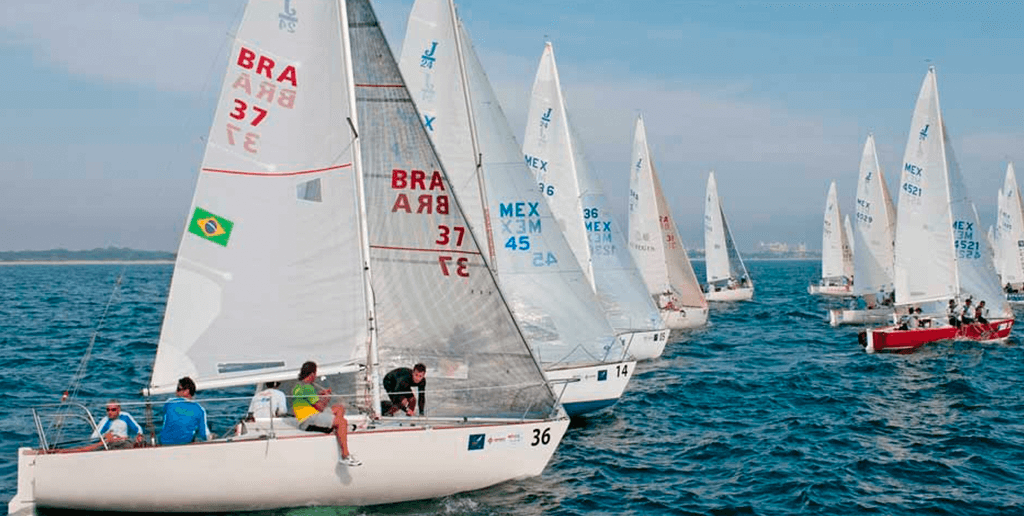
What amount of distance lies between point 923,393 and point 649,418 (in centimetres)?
835

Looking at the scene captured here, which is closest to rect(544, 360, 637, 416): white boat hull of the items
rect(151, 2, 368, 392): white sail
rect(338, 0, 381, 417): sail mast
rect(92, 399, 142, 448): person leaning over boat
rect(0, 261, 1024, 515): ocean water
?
rect(0, 261, 1024, 515): ocean water

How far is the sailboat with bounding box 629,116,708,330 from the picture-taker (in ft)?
143

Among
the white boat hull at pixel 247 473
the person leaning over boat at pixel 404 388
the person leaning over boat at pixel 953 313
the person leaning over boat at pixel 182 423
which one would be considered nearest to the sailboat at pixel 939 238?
the person leaning over boat at pixel 953 313

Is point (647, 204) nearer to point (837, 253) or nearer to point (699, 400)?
point (699, 400)

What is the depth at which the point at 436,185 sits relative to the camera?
14.7 metres

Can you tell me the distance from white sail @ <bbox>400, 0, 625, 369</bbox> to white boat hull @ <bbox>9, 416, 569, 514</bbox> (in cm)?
791

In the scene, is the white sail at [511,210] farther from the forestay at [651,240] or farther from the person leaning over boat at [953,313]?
the forestay at [651,240]

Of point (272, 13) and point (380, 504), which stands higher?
point (272, 13)

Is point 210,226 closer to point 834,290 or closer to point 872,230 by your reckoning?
point 872,230

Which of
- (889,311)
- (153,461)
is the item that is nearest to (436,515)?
(153,461)

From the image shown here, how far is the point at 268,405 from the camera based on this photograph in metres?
14.3

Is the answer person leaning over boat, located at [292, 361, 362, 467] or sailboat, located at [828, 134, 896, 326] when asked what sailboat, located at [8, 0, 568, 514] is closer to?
person leaning over boat, located at [292, 361, 362, 467]

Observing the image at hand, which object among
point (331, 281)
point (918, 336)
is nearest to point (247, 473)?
point (331, 281)

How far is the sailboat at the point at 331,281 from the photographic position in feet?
43.0
